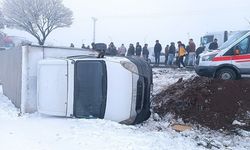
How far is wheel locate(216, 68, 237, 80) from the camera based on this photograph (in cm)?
1214

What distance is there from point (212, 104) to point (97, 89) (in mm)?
3380

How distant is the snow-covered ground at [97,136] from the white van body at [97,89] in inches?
12.3

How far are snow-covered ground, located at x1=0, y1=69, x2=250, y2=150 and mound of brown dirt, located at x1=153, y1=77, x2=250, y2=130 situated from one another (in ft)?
1.83

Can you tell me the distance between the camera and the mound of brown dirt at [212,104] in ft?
31.3

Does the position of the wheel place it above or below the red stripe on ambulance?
below

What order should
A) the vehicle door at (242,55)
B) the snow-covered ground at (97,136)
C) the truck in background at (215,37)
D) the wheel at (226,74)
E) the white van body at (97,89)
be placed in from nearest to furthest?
the snow-covered ground at (97,136), the white van body at (97,89), the vehicle door at (242,55), the wheel at (226,74), the truck in background at (215,37)

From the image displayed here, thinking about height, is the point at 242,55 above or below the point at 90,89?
above

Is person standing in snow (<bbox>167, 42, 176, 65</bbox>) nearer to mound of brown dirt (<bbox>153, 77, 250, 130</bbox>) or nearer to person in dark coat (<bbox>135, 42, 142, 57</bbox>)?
person in dark coat (<bbox>135, 42, 142, 57</bbox>)

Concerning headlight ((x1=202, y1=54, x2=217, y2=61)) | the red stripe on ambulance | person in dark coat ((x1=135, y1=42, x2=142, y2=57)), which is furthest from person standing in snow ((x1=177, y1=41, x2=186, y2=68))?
the red stripe on ambulance

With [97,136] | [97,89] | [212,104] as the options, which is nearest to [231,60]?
[212,104]

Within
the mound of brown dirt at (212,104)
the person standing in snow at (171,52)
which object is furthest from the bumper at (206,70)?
the person standing in snow at (171,52)

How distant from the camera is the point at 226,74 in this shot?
12195mm

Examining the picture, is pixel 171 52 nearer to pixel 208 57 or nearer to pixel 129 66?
pixel 208 57

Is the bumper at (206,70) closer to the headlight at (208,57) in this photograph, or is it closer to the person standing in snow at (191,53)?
the headlight at (208,57)
